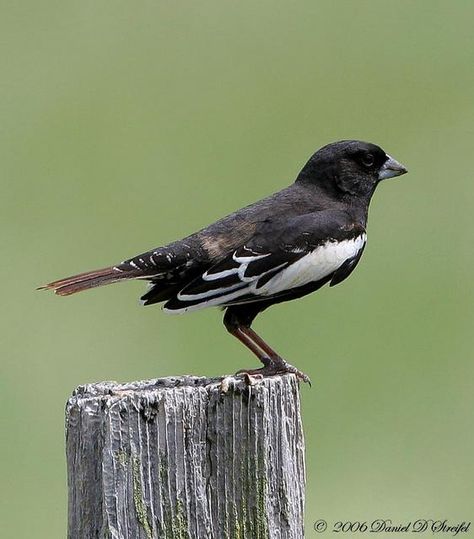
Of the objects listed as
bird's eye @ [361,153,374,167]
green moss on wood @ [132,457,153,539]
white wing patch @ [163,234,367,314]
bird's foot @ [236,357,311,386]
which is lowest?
green moss on wood @ [132,457,153,539]

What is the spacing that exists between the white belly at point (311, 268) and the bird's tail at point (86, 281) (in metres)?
0.63

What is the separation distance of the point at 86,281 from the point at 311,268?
3.24ft

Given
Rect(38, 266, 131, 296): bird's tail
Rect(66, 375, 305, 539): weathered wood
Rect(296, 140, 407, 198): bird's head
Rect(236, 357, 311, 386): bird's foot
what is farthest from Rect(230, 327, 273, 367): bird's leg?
Rect(66, 375, 305, 539): weathered wood

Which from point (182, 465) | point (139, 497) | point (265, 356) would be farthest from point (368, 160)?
point (139, 497)

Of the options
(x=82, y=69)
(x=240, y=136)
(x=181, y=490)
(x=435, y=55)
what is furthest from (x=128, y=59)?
(x=181, y=490)

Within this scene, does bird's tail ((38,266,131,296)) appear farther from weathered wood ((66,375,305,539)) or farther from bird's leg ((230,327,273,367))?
weathered wood ((66,375,305,539))

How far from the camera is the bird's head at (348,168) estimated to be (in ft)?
21.6

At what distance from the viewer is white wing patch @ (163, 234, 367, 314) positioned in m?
5.59

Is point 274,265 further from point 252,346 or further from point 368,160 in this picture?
point 368,160

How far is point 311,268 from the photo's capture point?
18.9ft

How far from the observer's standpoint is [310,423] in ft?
28.6

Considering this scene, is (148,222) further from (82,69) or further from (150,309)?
(82,69)

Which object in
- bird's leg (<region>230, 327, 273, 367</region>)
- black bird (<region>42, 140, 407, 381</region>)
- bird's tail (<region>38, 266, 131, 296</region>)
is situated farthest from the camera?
bird's leg (<region>230, 327, 273, 367</region>)

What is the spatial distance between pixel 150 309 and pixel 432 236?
2461 mm
